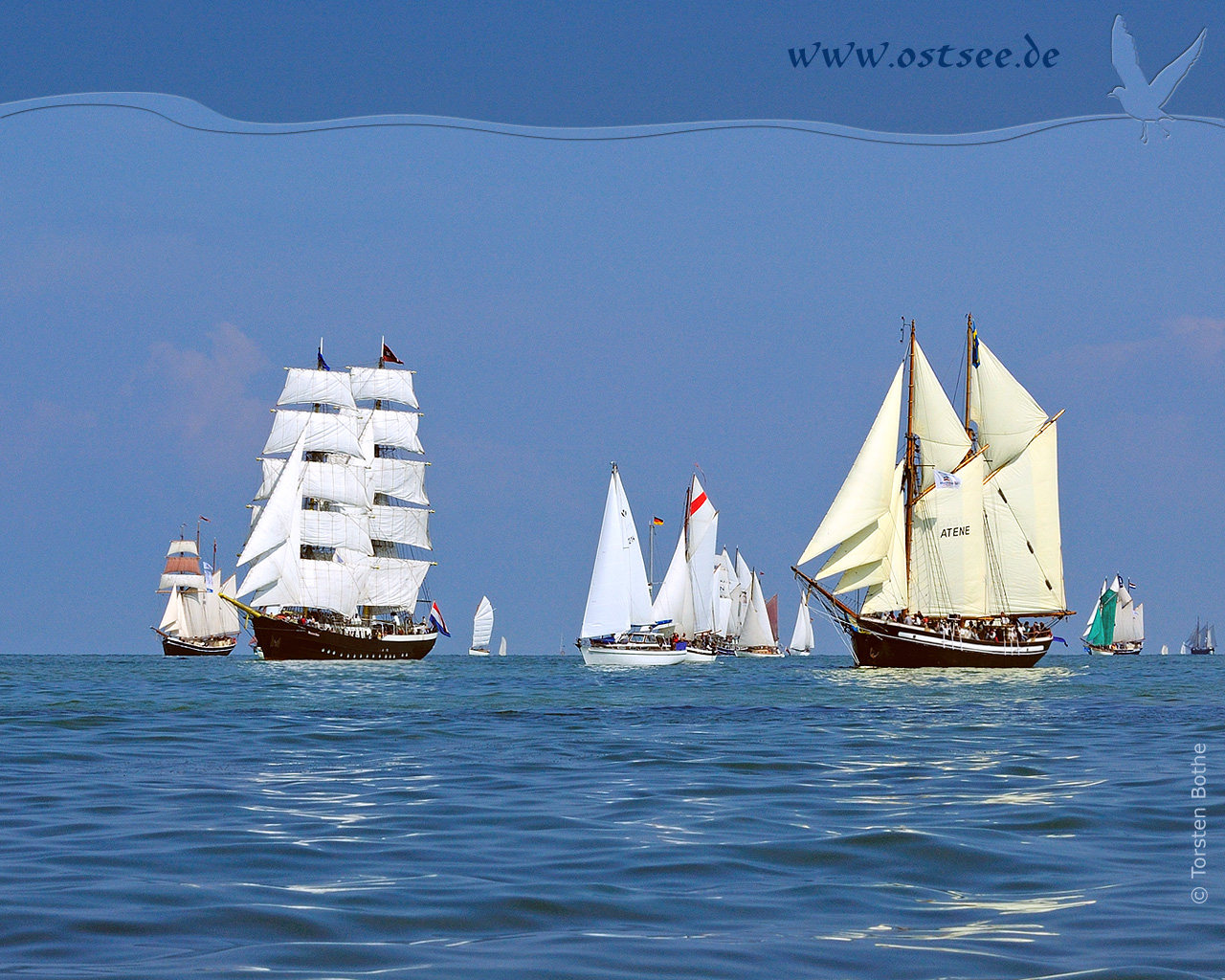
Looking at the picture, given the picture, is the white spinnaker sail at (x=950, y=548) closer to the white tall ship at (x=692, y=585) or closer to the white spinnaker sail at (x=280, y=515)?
the white tall ship at (x=692, y=585)

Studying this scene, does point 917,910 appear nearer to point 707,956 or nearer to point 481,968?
point 707,956

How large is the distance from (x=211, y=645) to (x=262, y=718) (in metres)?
141

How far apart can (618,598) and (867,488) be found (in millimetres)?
29807

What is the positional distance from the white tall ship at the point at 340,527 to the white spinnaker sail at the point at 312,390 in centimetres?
9

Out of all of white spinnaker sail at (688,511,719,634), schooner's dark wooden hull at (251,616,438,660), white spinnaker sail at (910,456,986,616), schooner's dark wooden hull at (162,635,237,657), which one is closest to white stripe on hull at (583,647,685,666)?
white spinnaker sail at (688,511,719,634)

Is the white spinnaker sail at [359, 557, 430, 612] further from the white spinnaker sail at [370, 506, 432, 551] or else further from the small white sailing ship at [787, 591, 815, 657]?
the small white sailing ship at [787, 591, 815, 657]

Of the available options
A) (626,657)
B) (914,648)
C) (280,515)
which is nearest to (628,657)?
(626,657)

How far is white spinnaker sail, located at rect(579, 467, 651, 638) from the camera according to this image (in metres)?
96.4

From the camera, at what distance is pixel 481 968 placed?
735cm

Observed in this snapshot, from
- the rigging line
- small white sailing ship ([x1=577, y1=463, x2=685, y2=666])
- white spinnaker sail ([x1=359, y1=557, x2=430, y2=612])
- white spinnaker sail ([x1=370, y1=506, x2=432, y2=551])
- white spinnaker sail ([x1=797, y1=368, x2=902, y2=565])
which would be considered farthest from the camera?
white spinnaker sail ([x1=370, y1=506, x2=432, y2=551])

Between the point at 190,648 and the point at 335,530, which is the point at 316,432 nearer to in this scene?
the point at 335,530

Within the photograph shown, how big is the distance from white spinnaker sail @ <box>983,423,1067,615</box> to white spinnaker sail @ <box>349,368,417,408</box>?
68.0 m

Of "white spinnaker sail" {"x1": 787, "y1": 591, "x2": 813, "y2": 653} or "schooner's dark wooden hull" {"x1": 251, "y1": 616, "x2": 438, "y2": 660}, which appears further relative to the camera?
"white spinnaker sail" {"x1": 787, "y1": 591, "x2": 813, "y2": 653}

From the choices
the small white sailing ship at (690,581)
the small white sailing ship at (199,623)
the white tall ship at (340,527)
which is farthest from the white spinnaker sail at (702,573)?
the small white sailing ship at (199,623)
